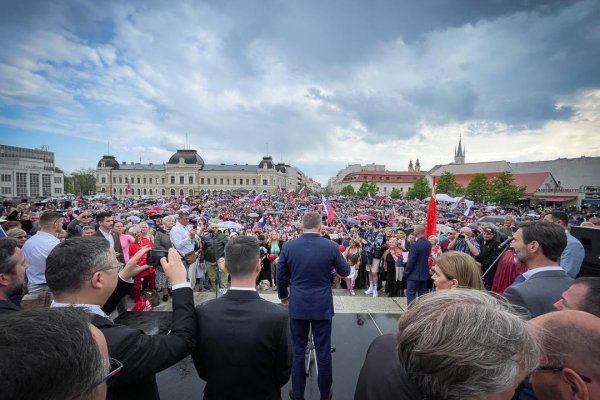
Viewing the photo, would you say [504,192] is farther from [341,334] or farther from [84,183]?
[84,183]

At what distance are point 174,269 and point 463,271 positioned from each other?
86.1 inches

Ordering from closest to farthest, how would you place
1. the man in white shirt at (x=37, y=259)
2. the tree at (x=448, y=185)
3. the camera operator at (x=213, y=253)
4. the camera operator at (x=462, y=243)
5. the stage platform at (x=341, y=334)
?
1. the stage platform at (x=341, y=334)
2. the man in white shirt at (x=37, y=259)
3. the camera operator at (x=462, y=243)
4. the camera operator at (x=213, y=253)
5. the tree at (x=448, y=185)

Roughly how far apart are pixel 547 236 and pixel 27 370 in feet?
11.1

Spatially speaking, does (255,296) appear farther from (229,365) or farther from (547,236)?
(547,236)

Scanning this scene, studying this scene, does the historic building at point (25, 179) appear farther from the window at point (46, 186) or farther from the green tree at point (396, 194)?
the green tree at point (396, 194)

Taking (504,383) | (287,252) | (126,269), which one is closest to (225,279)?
(287,252)

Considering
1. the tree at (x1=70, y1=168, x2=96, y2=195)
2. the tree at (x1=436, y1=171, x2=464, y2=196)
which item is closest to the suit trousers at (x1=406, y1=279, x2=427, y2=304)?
the tree at (x1=436, y1=171, x2=464, y2=196)

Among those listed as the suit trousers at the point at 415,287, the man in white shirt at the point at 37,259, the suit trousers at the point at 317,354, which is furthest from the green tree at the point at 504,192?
the man in white shirt at the point at 37,259

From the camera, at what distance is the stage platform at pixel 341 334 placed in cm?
315

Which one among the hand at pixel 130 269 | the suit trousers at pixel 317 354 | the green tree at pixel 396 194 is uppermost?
the green tree at pixel 396 194

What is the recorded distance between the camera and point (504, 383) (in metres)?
0.91

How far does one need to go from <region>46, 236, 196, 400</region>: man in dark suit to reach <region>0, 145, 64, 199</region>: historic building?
8670 centimetres

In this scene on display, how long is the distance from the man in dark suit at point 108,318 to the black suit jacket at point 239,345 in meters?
0.14

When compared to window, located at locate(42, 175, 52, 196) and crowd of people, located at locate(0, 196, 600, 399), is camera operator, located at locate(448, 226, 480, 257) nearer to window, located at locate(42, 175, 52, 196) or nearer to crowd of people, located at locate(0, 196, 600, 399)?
crowd of people, located at locate(0, 196, 600, 399)
